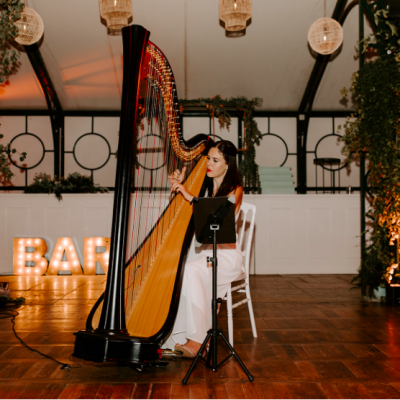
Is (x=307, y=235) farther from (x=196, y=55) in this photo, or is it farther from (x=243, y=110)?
(x=196, y=55)

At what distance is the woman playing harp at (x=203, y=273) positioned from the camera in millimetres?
2105

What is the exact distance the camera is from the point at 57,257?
5035 mm

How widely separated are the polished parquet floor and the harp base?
31cm

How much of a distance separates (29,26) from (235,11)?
246 cm

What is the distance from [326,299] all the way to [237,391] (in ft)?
7.29

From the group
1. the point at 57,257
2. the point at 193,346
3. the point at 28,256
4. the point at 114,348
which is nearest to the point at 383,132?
the point at 193,346

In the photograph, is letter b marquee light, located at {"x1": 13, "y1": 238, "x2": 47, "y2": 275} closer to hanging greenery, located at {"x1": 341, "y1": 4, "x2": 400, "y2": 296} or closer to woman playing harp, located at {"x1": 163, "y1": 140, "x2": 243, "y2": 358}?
woman playing harp, located at {"x1": 163, "y1": 140, "x2": 243, "y2": 358}

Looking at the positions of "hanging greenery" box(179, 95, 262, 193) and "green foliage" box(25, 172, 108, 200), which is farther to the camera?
"hanging greenery" box(179, 95, 262, 193)

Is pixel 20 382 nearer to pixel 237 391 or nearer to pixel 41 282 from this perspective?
pixel 237 391

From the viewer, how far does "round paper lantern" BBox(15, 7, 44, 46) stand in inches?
187

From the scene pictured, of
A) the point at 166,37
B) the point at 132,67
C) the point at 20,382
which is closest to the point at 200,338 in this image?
the point at 20,382

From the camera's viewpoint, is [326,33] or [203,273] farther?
[326,33]

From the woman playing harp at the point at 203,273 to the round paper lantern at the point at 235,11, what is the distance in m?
2.70

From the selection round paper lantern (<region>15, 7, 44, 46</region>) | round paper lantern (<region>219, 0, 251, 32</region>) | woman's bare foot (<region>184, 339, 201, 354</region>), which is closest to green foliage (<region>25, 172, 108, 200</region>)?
round paper lantern (<region>15, 7, 44, 46</region>)
